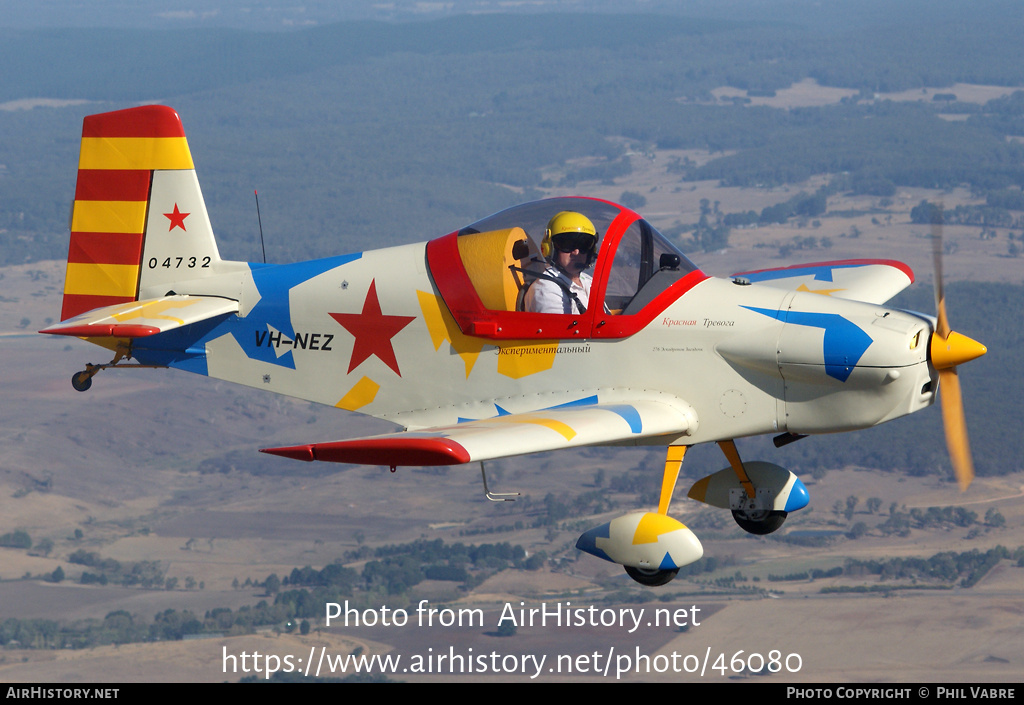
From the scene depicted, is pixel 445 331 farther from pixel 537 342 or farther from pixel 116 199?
pixel 116 199

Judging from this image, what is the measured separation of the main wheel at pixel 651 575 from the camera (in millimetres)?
12078

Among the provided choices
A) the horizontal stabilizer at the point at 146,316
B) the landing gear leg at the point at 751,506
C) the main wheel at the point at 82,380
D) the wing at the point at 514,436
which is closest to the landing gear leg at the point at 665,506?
the wing at the point at 514,436

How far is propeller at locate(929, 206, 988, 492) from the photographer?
11555mm

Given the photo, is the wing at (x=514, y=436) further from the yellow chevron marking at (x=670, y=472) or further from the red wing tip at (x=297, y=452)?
the yellow chevron marking at (x=670, y=472)

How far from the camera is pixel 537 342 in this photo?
1279 centimetres

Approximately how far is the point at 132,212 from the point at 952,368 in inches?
408

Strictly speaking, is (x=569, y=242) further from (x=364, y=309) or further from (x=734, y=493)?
(x=734, y=493)

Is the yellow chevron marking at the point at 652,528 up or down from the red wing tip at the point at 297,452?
down

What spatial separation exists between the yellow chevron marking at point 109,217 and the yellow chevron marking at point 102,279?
1.59 feet

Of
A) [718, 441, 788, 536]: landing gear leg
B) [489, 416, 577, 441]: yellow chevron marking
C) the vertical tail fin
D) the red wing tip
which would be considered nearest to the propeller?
[718, 441, 788, 536]: landing gear leg

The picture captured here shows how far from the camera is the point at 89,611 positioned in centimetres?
17812

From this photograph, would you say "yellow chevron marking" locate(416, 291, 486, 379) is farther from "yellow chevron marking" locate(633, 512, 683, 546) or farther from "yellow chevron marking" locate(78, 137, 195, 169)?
"yellow chevron marking" locate(78, 137, 195, 169)

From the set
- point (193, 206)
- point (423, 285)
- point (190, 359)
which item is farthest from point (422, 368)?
point (193, 206)

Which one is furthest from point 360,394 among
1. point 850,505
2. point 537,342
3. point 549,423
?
point 850,505
